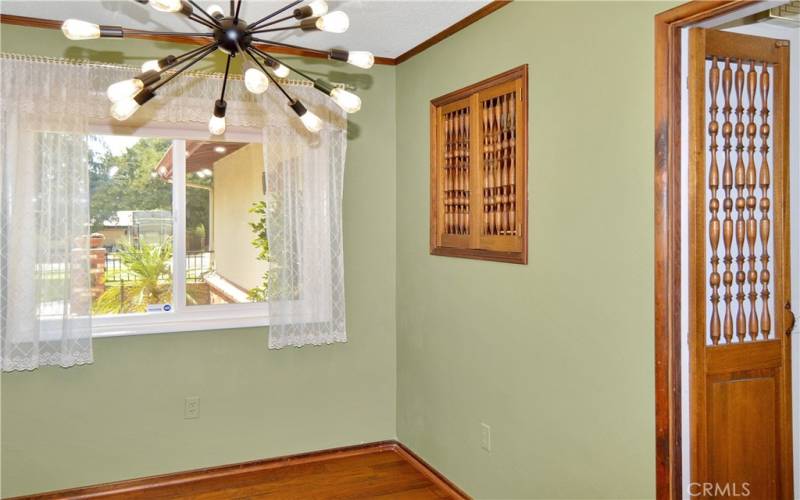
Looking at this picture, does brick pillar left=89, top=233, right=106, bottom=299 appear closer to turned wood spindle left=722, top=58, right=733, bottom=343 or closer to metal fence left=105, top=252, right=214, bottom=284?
metal fence left=105, top=252, right=214, bottom=284

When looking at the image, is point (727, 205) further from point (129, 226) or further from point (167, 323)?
point (129, 226)

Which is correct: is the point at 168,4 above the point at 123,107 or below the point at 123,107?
above

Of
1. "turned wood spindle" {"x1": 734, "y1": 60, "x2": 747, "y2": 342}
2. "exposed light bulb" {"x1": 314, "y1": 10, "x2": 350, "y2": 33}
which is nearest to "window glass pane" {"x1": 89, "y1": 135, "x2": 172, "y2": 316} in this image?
"exposed light bulb" {"x1": 314, "y1": 10, "x2": 350, "y2": 33}

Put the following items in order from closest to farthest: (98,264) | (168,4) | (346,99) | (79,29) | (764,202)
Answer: (168,4), (79,29), (346,99), (764,202), (98,264)

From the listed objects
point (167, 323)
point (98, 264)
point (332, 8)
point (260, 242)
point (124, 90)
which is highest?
point (332, 8)

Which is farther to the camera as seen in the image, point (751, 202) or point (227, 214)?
point (227, 214)

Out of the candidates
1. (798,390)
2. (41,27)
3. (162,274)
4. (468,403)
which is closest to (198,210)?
(162,274)

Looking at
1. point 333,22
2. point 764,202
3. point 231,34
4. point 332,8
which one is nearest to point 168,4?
point 231,34

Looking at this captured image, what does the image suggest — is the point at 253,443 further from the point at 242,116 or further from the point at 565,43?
the point at 565,43

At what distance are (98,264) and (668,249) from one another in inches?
114

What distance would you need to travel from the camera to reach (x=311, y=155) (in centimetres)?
366

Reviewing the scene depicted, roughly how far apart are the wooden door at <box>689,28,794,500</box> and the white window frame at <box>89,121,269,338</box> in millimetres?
2412

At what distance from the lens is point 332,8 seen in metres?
2.95

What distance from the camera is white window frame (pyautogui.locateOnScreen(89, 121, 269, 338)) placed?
340 cm
